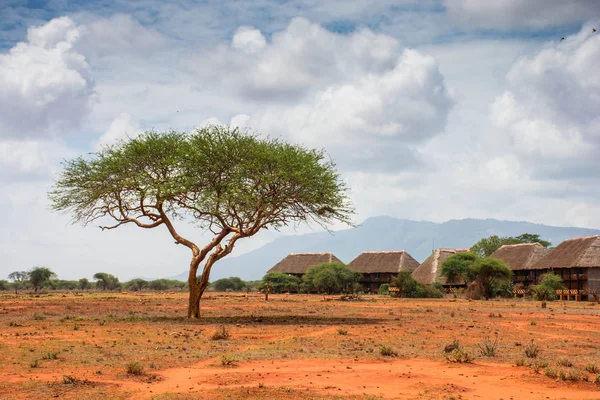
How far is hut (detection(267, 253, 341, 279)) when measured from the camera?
96500 millimetres

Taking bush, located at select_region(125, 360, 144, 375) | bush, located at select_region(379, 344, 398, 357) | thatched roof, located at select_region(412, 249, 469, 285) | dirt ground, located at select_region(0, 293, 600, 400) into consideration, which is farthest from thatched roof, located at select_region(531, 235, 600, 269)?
bush, located at select_region(125, 360, 144, 375)

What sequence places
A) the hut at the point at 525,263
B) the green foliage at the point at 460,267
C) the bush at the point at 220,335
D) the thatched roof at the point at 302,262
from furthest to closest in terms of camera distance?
the thatched roof at the point at 302,262 → the hut at the point at 525,263 → the green foliage at the point at 460,267 → the bush at the point at 220,335

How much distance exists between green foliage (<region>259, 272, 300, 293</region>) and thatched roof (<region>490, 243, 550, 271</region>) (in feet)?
96.4

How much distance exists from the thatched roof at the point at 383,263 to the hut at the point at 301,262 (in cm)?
523

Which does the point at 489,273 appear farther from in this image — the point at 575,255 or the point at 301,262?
the point at 301,262

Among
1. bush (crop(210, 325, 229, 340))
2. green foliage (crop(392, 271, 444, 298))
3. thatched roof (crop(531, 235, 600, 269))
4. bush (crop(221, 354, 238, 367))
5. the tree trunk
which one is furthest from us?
green foliage (crop(392, 271, 444, 298))

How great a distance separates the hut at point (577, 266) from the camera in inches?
2569

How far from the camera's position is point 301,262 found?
9862 centimetres

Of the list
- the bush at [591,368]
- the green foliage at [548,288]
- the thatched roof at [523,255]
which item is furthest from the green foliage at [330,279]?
the bush at [591,368]

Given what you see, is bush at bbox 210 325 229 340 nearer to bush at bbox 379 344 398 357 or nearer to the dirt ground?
the dirt ground

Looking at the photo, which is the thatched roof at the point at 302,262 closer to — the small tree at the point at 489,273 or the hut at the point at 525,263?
the hut at the point at 525,263

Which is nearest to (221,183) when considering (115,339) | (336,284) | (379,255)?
(115,339)

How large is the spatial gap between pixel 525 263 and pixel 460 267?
9.79 metres

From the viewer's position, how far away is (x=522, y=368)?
15.4 meters
